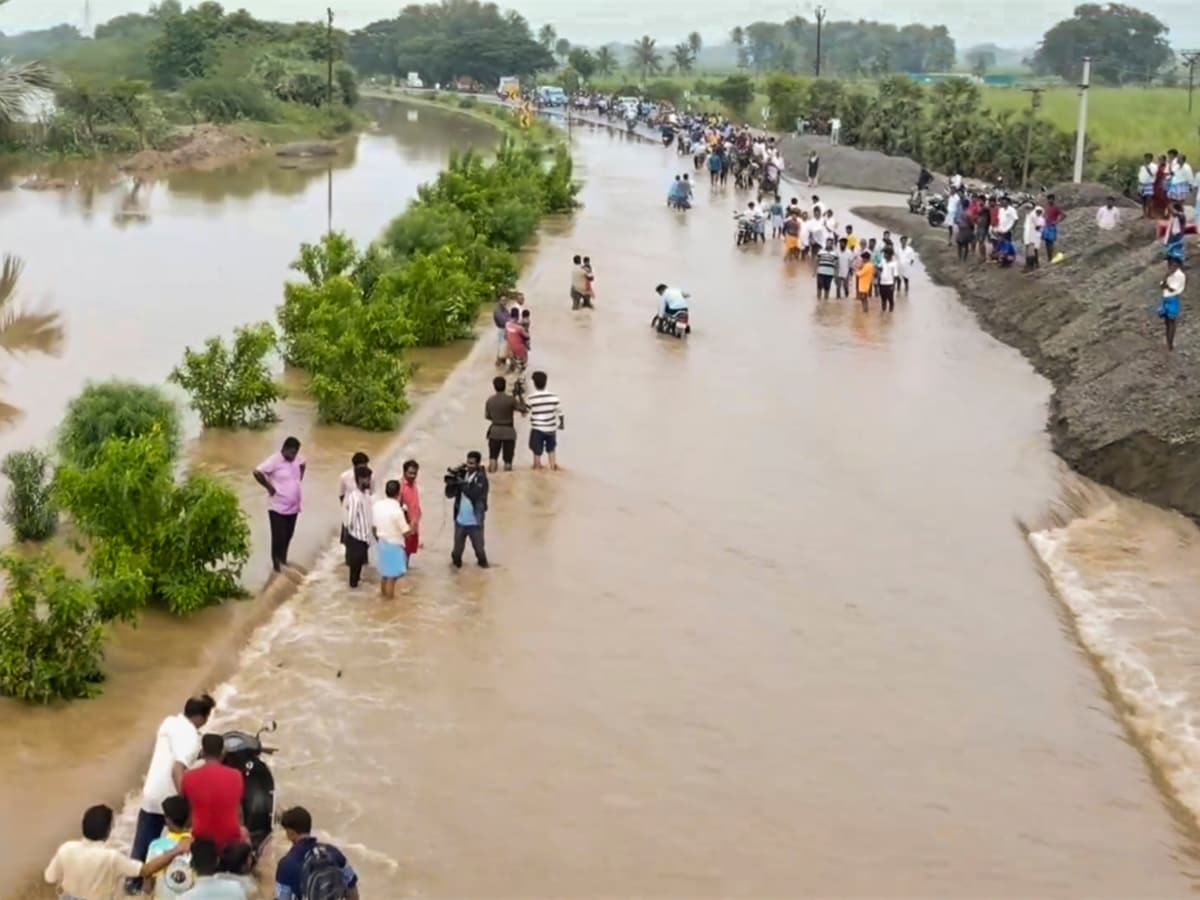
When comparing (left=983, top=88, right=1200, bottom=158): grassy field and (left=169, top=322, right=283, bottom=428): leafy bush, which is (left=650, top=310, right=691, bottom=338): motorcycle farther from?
(left=983, top=88, right=1200, bottom=158): grassy field

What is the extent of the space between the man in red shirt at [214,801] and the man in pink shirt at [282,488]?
4.53m

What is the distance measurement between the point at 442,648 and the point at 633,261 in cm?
1992

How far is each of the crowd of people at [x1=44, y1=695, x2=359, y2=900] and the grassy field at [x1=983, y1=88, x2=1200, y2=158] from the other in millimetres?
35329

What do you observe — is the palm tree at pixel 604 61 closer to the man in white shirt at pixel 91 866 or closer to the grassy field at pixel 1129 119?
the grassy field at pixel 1129 119

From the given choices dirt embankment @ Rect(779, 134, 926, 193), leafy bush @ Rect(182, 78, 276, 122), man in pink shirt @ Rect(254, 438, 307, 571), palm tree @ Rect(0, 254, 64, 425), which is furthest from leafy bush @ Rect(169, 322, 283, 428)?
leafy bush @ Rect(182, 78, 276, 122)

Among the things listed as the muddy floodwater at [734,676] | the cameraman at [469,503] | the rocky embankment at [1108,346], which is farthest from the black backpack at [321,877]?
the rocky embankment at [1108,346]

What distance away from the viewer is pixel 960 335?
23547 mm

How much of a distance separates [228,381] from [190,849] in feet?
31.8

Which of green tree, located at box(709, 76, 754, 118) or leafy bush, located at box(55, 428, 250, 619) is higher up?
green tree, located at box(709, 76, 754, 118)

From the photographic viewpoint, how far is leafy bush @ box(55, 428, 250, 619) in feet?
35.2

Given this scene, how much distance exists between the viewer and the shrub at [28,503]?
41.9 feet

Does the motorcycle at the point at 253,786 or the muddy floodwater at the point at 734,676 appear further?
the muddy floodwater at the point at 734,676

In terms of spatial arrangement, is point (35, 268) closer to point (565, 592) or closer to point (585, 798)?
point (565, 592)

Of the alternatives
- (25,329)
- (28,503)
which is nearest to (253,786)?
(28,503)
